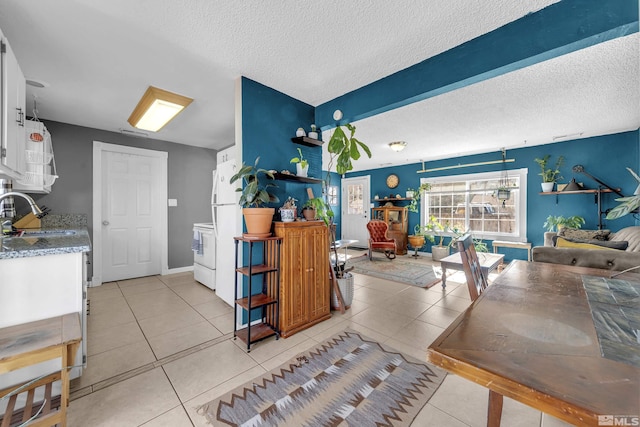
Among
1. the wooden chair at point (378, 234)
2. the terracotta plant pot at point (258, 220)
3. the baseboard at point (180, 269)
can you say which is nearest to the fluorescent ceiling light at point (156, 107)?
the terracotta plant pot at point (258, 220)

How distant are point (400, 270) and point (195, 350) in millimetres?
3529

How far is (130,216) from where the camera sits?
3.95m

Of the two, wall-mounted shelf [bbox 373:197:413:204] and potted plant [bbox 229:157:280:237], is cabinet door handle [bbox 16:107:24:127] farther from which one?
wall-mounted shelf [bbox 373:197:413:204]

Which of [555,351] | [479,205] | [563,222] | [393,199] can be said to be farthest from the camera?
[393,199]

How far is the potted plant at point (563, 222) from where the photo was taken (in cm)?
409

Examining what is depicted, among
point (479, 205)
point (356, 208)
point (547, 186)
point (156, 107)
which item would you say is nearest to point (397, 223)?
point (356, 208)

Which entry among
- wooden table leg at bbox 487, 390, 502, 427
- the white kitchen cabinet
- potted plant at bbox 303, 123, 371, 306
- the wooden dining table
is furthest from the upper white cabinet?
wooden table leg at bbox 487, 390, 502, 427

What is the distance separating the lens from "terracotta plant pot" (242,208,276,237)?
209 cm

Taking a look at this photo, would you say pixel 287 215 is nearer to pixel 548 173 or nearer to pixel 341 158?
pixel 341 158

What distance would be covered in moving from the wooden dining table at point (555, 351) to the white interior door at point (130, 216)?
183 inches

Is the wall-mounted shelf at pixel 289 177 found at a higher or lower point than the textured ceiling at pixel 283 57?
lower

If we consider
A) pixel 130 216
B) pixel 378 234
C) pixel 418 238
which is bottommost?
pixel 418 238

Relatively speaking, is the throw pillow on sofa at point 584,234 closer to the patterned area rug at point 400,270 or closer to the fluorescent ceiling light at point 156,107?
the patterned area rug at point 400,270

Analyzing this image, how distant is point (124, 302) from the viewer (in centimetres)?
299
